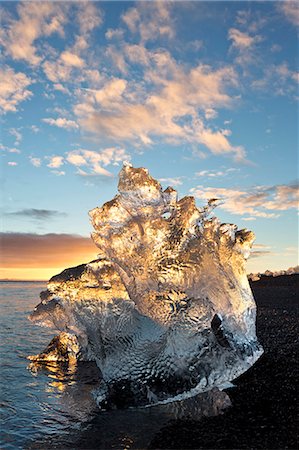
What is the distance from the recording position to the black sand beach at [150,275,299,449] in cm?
456

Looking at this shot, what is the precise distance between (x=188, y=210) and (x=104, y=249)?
1519 millimetres

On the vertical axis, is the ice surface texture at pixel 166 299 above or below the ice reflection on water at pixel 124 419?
above

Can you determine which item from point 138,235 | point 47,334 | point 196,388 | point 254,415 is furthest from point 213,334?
point 47,334

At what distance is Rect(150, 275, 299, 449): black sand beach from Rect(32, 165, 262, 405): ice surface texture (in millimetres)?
353

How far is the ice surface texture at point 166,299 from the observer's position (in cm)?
634

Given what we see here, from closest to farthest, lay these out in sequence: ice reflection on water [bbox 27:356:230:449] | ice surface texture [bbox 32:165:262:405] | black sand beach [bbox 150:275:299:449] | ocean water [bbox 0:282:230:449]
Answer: black sand beach [bbox 150:275:299:449] → ice reflection on water [bbox 27:356:230:449] → ocean water [bbox 0:282:230:449] → ice surface texture [bbox 32:165:262:405]

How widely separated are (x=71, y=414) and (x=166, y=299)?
2210 millimetres

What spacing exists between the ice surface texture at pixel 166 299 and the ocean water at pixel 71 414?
12.9 inches

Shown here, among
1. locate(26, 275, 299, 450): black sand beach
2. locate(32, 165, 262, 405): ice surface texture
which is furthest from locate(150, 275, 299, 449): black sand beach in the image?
locate(32, 165, 262, 405): ice surface texture

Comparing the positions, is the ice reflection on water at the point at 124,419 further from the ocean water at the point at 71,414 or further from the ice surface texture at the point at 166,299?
the ice surface texture at the point at 166,299

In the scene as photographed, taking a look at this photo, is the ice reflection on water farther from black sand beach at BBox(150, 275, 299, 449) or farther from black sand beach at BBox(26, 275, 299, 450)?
black sand beach at BBox(150, 275, 299, 449)

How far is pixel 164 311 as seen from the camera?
6586 millimetres

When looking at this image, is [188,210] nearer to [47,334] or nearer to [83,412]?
[83,412]

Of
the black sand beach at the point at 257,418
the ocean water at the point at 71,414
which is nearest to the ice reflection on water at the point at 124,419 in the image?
the ocean water at the point at 71,414
